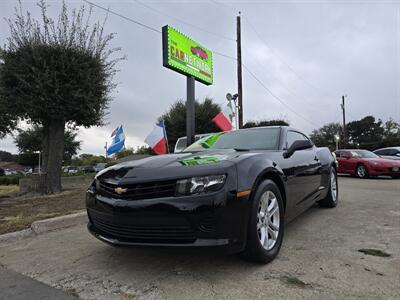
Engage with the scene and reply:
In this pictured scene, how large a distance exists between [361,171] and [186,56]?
8.09 meters

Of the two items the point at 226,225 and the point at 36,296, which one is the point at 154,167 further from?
the point at 36,296

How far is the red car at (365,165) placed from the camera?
1117 cm

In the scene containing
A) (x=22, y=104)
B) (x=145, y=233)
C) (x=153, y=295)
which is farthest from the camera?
(x=22, y=104)

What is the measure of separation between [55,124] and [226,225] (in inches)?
309

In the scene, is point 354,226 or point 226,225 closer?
point 226,225

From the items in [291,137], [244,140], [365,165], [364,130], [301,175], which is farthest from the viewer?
[364,130]

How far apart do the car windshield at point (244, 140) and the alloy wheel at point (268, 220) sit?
2.72ft

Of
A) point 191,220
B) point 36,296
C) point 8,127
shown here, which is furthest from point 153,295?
point 8,127

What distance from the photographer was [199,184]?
2.47m

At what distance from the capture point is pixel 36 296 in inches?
95.0

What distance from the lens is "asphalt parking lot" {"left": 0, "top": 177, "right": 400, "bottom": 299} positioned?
231cm

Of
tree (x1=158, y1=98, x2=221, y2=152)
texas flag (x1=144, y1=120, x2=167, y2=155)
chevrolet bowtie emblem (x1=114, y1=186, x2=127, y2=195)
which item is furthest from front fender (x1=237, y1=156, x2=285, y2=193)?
tree (x1=158, y1=98, x2=221, y2=152)

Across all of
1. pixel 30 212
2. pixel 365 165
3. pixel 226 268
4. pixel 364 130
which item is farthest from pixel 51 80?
pixel 364 130

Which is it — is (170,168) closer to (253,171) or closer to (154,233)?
(154,233)
